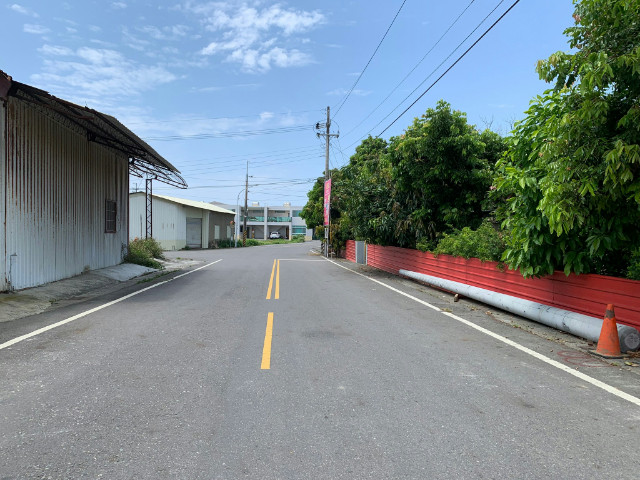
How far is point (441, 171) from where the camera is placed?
1575cm

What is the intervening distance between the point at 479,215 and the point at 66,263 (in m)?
14.3

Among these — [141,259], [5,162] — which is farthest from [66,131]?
[141,259]

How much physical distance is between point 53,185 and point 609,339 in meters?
13.5

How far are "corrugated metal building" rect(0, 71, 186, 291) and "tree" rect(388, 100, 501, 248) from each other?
9443mm

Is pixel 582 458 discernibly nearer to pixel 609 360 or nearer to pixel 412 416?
pixel 412 416

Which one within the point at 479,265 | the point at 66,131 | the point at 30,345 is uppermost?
the point at 66,131

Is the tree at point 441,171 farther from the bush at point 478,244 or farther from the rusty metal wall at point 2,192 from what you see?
the rusty metal wall at point 2,192

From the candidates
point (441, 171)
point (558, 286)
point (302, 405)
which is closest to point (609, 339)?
point (558, 286)

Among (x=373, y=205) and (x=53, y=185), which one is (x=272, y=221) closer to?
(x=373, y=205)

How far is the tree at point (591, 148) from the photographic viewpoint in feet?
20.1

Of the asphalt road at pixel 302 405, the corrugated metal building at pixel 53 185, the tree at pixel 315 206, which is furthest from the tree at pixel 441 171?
the tree at pixel 315 206

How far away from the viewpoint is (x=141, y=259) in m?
20.5

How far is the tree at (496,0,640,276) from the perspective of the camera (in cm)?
612

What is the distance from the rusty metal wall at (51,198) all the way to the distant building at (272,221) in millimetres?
88740
